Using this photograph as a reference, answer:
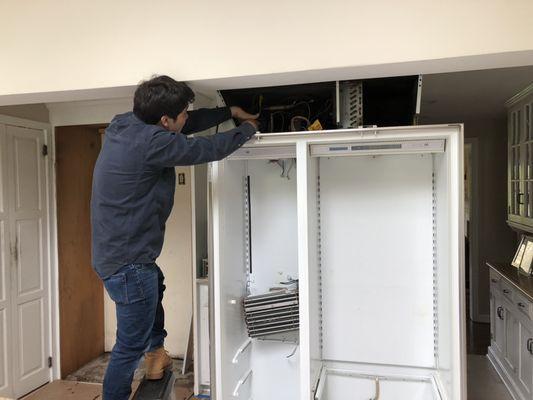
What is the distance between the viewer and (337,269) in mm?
2367

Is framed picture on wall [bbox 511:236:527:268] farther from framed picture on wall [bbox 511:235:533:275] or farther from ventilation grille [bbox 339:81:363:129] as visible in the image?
ventilation grille [bbox 339:81:363:129]

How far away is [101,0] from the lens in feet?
5.91

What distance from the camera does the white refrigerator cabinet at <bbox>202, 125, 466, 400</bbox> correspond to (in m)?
1.96

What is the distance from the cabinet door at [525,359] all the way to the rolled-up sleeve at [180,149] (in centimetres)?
266

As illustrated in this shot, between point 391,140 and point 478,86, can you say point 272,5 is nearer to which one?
point 391,140

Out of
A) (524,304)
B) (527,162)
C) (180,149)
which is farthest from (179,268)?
(527,162)

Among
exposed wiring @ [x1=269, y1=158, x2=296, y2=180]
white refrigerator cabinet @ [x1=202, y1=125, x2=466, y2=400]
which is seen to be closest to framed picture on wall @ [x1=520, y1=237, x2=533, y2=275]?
white refrigerator cabinet @ [x1=202, y1=125, x2=466, y2=400]

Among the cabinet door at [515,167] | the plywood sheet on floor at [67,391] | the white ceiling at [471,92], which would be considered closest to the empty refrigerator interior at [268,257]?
the white ceiling at [471,92]

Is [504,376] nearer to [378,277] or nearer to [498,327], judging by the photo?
[498,327]

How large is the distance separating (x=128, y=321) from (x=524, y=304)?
9.22 ft

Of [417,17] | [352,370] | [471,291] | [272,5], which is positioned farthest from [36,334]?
[471,291]

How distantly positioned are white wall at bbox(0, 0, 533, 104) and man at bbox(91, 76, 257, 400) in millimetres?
224

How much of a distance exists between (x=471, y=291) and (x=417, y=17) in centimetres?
439

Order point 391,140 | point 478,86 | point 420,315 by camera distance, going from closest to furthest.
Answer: point 391,140, point 420,315, point 478,86
